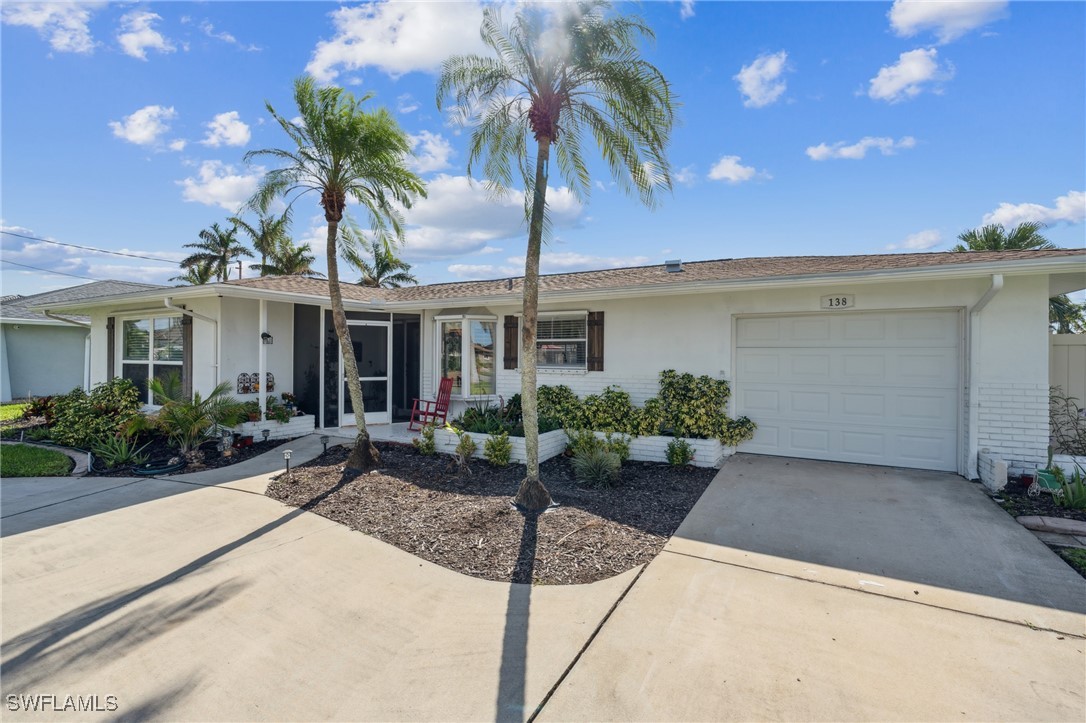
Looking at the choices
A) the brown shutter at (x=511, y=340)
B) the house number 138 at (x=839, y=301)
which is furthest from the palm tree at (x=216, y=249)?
the house number 138 at (x=839, y=301)

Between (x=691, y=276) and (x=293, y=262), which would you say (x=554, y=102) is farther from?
(x=293, y=262)

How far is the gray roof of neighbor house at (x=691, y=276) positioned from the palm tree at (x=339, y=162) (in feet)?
6.78

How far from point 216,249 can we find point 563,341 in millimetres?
24617

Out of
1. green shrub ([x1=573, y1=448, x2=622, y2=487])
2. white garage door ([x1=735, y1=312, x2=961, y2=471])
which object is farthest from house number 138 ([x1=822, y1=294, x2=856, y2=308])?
green shrub ([x1=573, y1=448, x2=622, y2=487])

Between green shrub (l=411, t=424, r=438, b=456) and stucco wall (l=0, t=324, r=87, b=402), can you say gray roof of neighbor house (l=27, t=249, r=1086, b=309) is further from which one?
stucco wall (l=0, t=324, r=87, b=402)

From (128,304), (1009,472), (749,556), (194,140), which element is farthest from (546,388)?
(194,140)

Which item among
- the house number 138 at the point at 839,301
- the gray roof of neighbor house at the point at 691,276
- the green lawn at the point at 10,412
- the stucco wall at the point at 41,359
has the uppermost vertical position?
the gray roof of neighbor house at the point at 691,276

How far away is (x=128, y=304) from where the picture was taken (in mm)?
10297

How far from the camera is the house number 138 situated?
7.07 metres

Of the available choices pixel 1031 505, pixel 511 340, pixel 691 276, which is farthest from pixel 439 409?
pixel 1031 505

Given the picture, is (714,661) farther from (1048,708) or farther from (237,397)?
(237,397)

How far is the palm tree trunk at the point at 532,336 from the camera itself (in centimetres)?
551

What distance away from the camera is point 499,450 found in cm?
741

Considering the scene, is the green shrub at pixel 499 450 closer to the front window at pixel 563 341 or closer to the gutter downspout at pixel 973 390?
the front window at pixel 563 341
